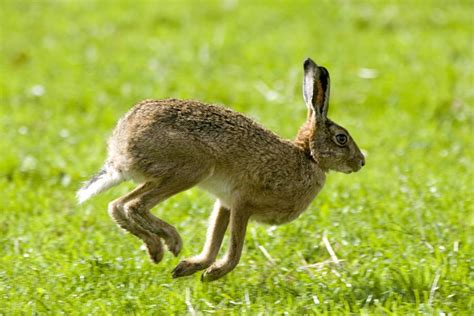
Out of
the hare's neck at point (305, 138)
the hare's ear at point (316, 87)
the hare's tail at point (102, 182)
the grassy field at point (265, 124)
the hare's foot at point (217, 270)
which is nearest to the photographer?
the grassy field at point (265, 124)

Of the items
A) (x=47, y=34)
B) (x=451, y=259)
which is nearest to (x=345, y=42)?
(x=47, y=34)

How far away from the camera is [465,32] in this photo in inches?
494

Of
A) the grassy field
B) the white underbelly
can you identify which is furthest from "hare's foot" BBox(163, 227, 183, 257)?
the white underbelly

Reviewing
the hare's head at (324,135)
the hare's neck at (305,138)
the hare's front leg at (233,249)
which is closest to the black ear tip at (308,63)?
the hare's head at (324,135)

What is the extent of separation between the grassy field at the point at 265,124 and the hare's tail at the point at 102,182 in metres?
0.40

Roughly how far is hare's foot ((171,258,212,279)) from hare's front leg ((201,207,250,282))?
0.07 meters

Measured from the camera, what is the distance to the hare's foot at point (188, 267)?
5.84 metres

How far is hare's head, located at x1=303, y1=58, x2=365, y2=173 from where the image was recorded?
6296 mm

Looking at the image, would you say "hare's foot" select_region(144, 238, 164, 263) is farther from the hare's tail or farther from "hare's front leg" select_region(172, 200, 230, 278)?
the hare's tail

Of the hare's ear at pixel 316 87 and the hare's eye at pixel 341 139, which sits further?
the hare's eye at pixel 341 139

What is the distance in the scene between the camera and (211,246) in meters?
6.15

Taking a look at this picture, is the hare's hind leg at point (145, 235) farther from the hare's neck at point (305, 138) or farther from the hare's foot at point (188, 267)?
the hare's neck at point (305, 138)

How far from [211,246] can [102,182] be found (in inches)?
30.4

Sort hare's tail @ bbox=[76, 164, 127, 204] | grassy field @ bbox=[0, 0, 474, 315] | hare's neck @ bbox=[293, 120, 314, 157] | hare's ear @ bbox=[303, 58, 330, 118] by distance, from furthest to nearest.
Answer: hare's neck @ bbox=[293, 120, 314, 157]
hare's ear @ bbox=[303, 58, 330, 118]
hare's tail @ bbox=[76, 164, 127, 204]
grassy field @ bbox=[0, 0, 474, 315]
